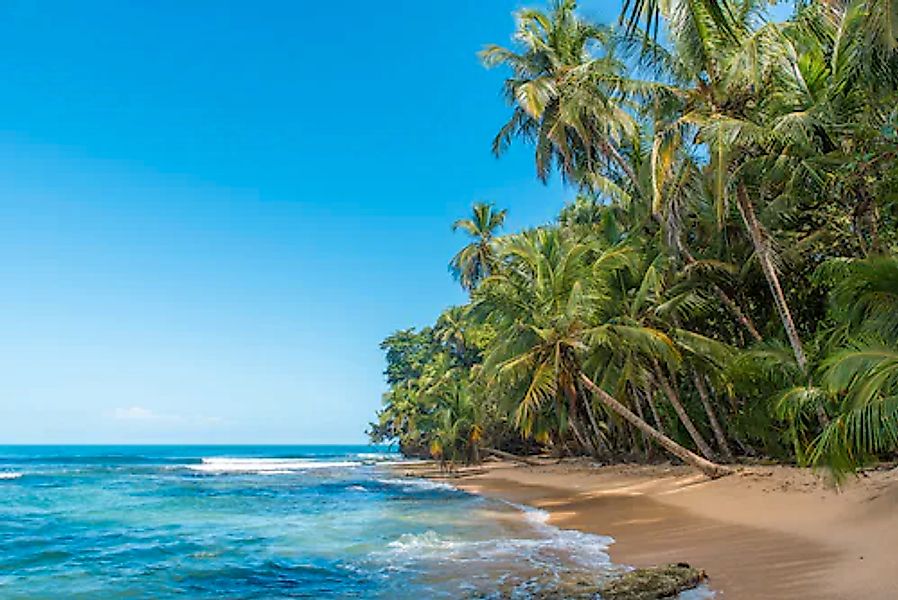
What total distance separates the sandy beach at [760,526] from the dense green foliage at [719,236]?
983 millimetres

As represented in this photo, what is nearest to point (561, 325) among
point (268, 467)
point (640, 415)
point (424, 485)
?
point (640, 415)

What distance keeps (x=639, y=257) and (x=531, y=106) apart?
4709mm

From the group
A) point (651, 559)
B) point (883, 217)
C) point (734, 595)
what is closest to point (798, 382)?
point (883, 217)

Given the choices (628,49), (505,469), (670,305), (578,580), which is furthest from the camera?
(505,469)

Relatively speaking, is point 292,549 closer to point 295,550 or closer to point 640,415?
point 295,550

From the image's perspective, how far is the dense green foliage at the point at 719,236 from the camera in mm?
8164

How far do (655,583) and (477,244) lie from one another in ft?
93.4

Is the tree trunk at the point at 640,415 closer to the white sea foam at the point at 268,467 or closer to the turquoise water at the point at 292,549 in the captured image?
the turquoise water at the point at 292,549

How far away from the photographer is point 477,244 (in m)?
34.6

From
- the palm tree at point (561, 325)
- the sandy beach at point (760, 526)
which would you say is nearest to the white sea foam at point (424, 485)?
the sandy beach at point (760, 526)

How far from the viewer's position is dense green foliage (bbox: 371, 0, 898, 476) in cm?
816

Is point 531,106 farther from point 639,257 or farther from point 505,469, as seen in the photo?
point 505,469

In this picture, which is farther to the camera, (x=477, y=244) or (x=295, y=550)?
(x=477, y=244)

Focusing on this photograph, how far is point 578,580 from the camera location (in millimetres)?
7746
